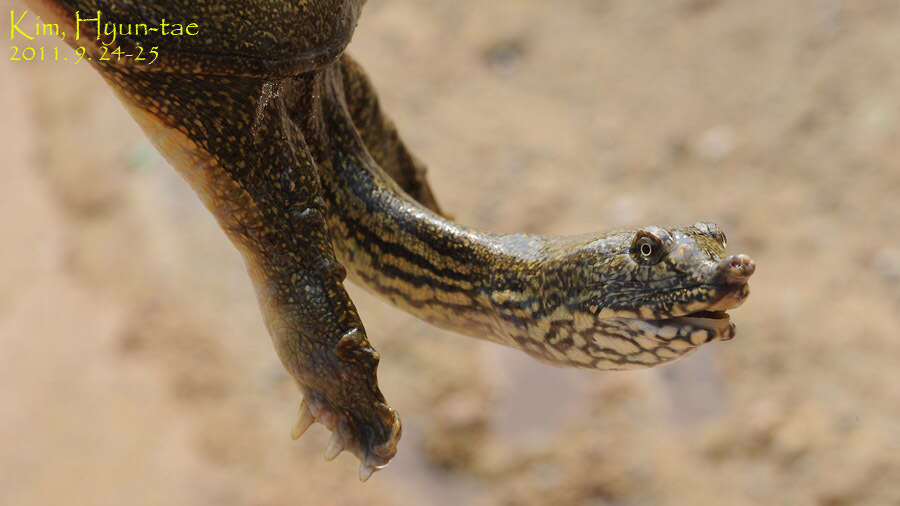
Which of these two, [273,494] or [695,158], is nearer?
[273,494]

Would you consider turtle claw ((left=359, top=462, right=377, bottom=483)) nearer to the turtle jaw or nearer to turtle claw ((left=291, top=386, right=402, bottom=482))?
turtle claw ((left=291, top=386, right=402, bottom=482))

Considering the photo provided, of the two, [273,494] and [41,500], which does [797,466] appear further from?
[41,500]

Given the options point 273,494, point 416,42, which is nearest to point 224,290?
point 273,494

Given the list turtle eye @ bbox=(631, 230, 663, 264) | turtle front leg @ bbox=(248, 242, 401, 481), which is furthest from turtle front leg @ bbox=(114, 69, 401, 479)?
turtle eye @ bbox=(631, 230, 663, 264)

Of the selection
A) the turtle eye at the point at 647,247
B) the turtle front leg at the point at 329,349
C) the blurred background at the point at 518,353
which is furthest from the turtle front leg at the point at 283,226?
the blurred background at the point at 518,353

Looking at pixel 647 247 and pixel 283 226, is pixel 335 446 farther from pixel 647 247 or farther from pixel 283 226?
pixel 647 247

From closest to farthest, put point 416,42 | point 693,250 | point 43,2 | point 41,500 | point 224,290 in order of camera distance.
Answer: point 43,2 → point 693,250 → point 41,500 → point 224,290 → point 416,42

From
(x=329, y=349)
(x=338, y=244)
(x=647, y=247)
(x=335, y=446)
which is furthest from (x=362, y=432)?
(x=647, y=247)
